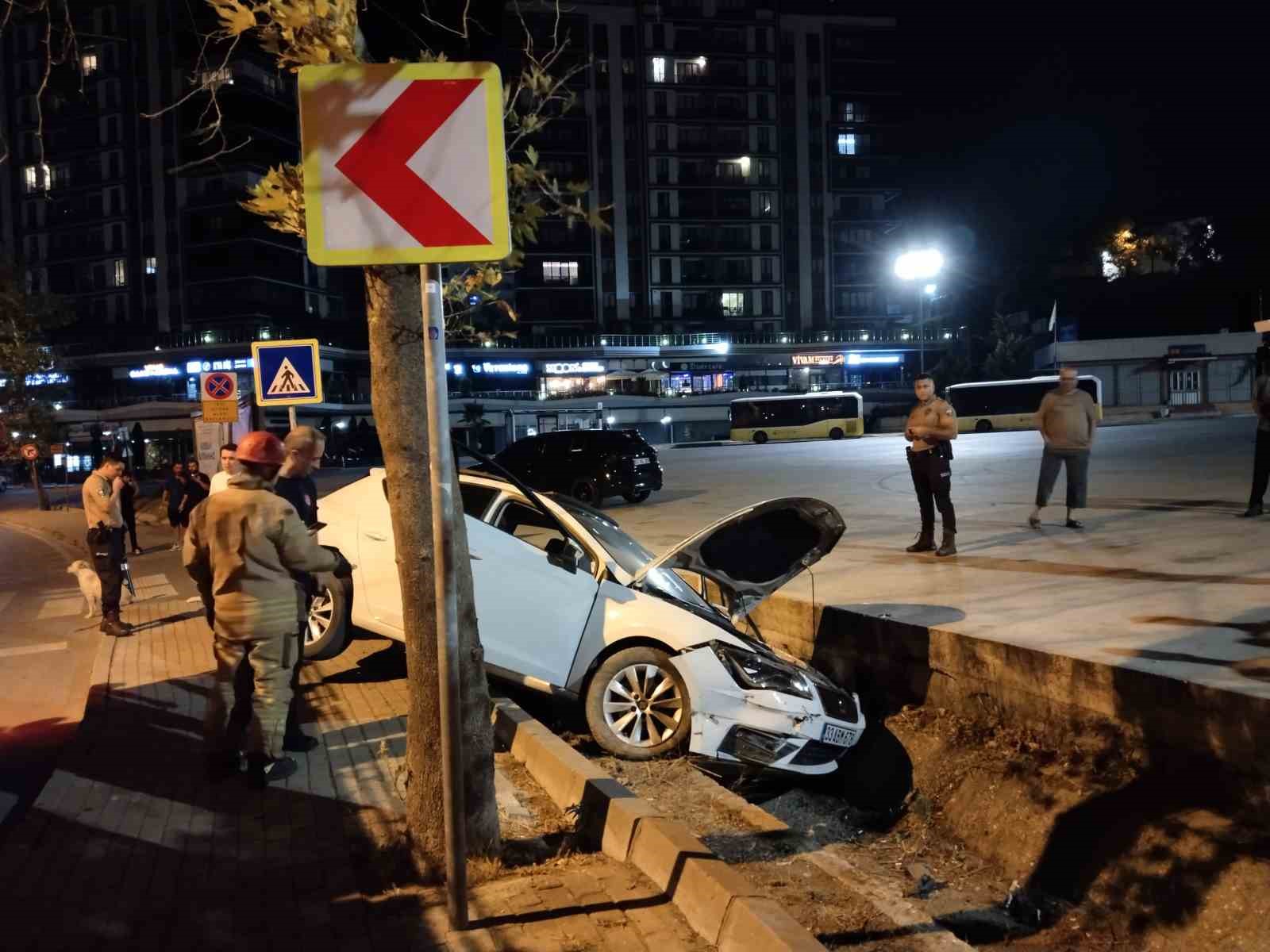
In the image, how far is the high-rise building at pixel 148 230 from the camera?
232 ft

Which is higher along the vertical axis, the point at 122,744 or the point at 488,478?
the point at 488,478

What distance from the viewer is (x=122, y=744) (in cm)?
591

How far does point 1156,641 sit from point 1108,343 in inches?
2321

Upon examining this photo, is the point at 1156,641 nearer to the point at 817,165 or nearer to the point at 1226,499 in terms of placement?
the point at 1226,499

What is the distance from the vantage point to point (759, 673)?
5.68m

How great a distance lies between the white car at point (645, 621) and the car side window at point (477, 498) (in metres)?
0.01

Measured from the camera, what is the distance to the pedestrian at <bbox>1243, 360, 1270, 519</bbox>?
1041cm

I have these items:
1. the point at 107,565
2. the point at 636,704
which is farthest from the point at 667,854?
the point at 107,565

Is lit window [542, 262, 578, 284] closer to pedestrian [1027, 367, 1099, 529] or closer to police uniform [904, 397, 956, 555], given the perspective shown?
pedestrian [1027, 367, 1099, 529]

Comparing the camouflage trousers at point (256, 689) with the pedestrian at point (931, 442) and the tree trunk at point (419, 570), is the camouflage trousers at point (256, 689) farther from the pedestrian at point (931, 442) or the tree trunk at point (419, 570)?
the pedestrian at point (931, 442)

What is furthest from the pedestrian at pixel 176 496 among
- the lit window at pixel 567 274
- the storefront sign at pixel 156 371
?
the lit window at pixel 567 274

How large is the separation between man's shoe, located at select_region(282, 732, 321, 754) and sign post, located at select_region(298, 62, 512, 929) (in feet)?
9.42

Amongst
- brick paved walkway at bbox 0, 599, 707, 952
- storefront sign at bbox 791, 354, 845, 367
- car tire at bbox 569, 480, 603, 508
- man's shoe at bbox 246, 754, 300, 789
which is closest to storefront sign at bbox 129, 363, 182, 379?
storefront sign at bbox 791, 354, 845, 367

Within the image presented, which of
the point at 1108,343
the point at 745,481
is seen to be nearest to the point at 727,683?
the point at 745,481
